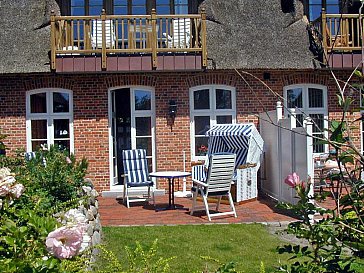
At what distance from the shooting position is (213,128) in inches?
430

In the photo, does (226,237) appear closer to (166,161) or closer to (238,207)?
(238,207)

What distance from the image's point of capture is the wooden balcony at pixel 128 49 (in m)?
10.4

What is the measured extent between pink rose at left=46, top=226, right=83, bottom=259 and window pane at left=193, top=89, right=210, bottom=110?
32.4ft

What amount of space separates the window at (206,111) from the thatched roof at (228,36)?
0.81 metres

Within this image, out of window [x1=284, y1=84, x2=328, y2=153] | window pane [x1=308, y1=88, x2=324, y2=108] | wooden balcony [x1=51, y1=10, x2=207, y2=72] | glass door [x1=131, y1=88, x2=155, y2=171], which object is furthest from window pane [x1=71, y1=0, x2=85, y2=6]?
window pane [x1=308, y1=88, x2=324, y2=108]

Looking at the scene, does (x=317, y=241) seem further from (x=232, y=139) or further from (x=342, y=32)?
(x=342, y=32)

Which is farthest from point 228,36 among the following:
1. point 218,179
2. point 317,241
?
point 317,241

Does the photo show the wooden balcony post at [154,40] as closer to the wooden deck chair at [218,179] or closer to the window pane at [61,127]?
the window pane at [61,127]

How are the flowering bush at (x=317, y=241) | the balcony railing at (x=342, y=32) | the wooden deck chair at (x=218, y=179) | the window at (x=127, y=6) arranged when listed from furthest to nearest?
the window at (x=127, y=6), the balcony railing at (x=342, y=32), the wooden deck chair at (x=218, y=179), the flowering bush at (x=317, y=241)

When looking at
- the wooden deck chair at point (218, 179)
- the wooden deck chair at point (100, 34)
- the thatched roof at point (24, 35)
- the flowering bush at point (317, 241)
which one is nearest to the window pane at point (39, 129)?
the thatched roof at point (24, 35)

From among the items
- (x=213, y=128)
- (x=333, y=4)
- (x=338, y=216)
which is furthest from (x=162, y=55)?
(x=338, y=216)

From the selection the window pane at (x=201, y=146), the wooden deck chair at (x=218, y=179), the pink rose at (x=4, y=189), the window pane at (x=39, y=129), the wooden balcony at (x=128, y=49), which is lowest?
the wooden deck chair at (x=218, y=179)

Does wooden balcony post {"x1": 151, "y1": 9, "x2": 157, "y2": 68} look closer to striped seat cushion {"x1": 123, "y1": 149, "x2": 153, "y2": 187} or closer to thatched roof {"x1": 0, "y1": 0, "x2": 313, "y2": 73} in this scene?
thatched roof {"x1": 0, "y1": 0, "x2": 313, "y2": 73}

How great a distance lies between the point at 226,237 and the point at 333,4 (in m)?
8.22
